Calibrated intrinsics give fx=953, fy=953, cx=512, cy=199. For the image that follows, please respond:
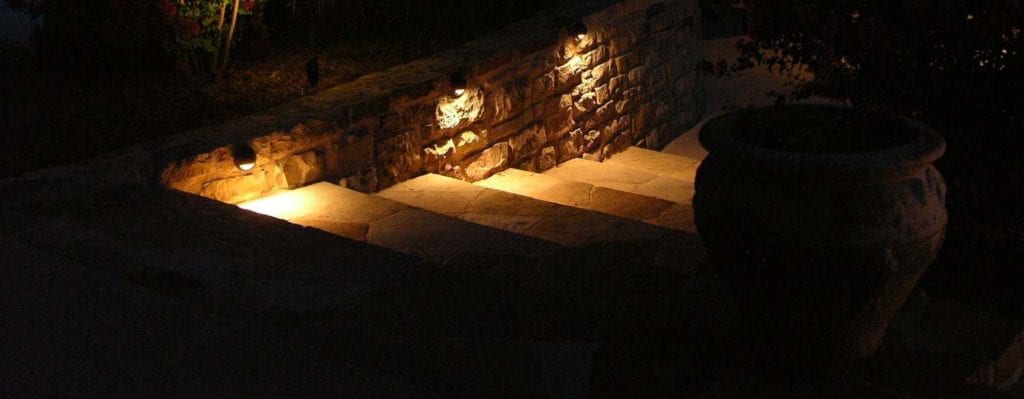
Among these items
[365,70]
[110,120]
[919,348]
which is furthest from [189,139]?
[919,348]

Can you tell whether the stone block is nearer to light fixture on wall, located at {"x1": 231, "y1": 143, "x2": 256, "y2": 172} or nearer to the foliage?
the foliage

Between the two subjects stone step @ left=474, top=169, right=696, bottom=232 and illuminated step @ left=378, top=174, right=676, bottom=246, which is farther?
stone step @ left=474, top=169, right=696, bottom=232

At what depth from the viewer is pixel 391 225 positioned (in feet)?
13.5

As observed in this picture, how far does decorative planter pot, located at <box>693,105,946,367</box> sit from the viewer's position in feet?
7.47

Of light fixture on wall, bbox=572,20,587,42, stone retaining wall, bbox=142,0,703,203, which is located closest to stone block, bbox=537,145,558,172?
stone retaining wall, bbox=142,0,703,203

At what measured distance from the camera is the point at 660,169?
7293mm

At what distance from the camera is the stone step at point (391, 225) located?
3717 mm

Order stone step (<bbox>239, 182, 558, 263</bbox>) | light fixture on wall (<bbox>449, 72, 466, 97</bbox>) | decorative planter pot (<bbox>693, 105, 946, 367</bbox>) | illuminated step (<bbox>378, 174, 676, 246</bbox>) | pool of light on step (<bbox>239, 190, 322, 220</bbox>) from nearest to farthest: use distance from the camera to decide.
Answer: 1. decorative planter pot (<bbox>693, 105, 946, 367</bbox>)
2. stone step (<bbox>239, 182, 558, 263</bbox>)
3. illuminated step (<bbox>378, 174, 676, 246</bbox>)
4. pool of light on step (<bbox>239, 190, 322, 220</bbox>)
5. light fixture on wall (<bbox>449, 72, 466, 97</bbox>)

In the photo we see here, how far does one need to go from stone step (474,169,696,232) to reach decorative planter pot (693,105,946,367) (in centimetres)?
232

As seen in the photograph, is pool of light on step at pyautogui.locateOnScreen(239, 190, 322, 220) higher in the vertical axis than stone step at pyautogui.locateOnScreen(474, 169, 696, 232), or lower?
higher

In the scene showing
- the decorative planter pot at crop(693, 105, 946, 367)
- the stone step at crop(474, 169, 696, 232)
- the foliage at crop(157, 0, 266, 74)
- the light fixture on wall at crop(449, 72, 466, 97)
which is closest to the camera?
the decorative planter pot at crop(693, 105, 946, 367)

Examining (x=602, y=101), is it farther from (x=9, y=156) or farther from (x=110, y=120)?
(x=9, y=156)

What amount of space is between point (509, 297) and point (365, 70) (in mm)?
3350

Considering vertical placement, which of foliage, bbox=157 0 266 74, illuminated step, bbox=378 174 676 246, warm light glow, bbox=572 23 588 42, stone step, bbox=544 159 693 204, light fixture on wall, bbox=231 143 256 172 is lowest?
stone step, bbox=544 159 693 204
